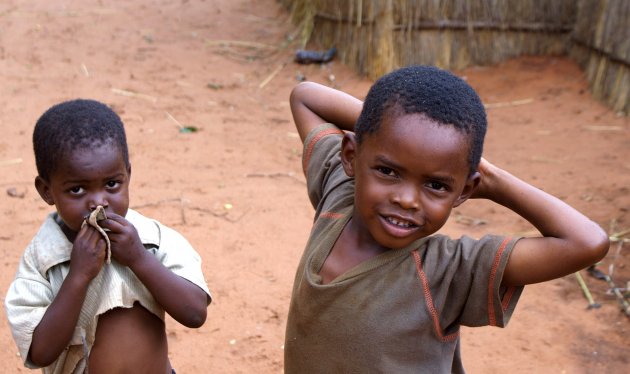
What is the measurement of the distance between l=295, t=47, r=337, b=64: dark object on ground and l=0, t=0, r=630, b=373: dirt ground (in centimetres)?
10

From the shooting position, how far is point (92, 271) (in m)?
1.76

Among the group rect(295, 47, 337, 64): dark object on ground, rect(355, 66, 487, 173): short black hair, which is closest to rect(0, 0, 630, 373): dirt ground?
rect(295, 47, 337, 64): dark object on ground

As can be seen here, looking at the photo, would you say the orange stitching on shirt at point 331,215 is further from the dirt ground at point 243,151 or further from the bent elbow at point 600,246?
the dirt ground at point 243,151

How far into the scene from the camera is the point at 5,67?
263 inches

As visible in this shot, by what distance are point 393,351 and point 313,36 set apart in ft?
22.8

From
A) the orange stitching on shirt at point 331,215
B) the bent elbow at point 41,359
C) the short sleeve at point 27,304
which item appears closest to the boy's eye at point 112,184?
the short sleeve at point 27,304

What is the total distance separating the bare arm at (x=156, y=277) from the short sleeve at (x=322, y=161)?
449 mm

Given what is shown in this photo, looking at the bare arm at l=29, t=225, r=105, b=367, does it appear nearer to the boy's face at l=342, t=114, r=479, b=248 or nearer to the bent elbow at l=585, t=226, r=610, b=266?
the boy's face at l=342, t=114, r=479, b=248

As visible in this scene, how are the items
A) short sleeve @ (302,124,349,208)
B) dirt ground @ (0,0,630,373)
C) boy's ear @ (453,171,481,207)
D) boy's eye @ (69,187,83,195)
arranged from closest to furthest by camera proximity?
boy's ear @ (453,171,481,207) → boy's eye @ (69,187,83,195) → short sleeve @ (302,124,349,208) → dirt ground @ (0,0,630,373)

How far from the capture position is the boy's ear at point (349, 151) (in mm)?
1772

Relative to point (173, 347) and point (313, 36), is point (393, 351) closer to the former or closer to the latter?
point (173, 347)

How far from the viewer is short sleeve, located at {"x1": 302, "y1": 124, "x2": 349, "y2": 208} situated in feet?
6.62

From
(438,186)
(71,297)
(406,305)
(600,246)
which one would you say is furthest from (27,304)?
(600,246)

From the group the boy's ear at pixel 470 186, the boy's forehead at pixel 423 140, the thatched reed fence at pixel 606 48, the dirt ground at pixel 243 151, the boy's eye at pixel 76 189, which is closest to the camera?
the boy's forehead at pixel 423 140
